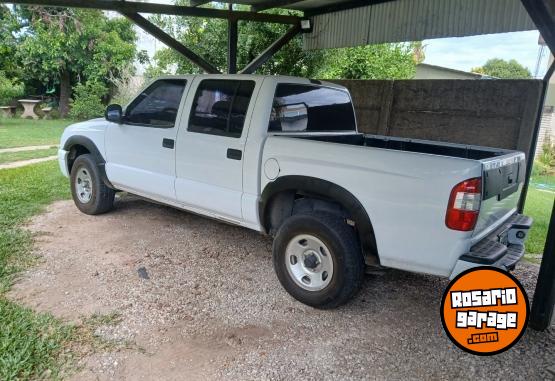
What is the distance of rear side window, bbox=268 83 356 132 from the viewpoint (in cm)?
424

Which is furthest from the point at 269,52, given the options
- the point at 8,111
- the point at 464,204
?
the point at 8,111

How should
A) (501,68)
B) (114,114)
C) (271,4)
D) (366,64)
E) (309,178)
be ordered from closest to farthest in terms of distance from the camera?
(309,178) < (114,114) < (271,4) < (366,64) < (501,68)

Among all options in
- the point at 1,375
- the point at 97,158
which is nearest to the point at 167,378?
the point at 1,375

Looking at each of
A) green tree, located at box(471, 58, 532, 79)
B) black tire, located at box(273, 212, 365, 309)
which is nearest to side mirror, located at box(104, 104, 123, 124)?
black tire, located at box(273, 212, 365, 309)

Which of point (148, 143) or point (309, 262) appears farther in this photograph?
point (148, 143)

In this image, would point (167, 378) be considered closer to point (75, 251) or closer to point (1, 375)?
point (1, 375)

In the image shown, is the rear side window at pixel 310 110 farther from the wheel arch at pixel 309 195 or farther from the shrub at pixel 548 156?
the shrub at pixel 548 156

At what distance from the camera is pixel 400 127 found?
306 inches

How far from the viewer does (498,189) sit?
3172mm

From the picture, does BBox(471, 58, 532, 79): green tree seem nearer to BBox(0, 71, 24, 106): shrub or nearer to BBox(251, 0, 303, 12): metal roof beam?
BBox(0, 71, 24, 106): shrub

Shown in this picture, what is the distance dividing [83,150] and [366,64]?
1145 centimetres

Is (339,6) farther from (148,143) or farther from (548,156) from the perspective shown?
(548,156)

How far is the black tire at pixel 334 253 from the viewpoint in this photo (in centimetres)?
345

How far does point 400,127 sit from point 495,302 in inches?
207
